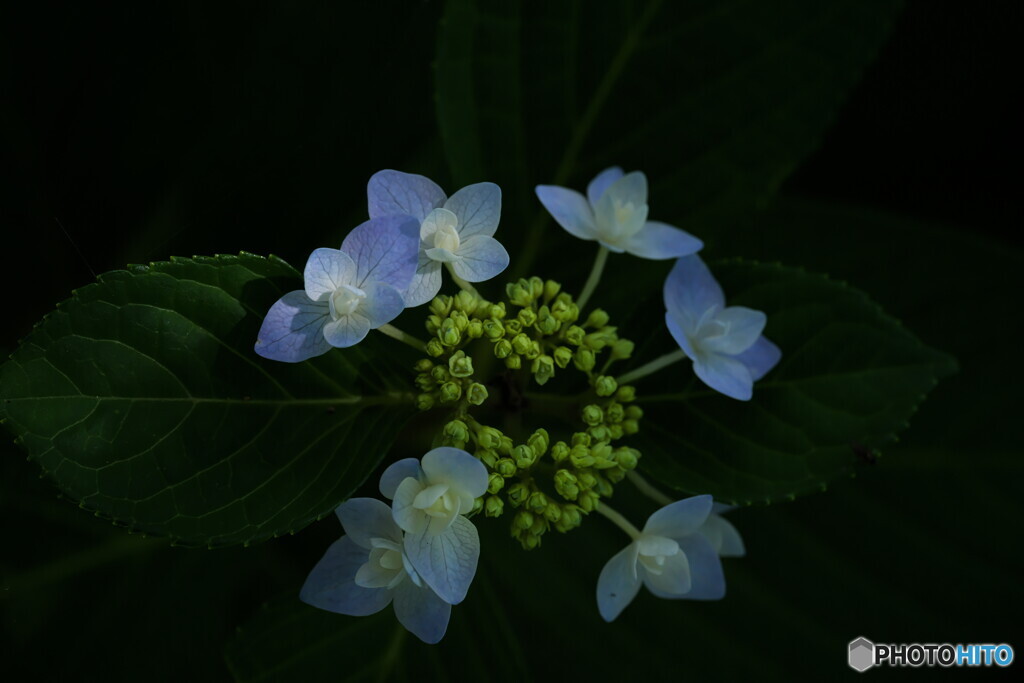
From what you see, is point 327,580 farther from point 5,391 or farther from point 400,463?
point 5,391

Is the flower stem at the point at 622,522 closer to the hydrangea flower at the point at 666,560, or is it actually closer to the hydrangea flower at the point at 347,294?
the hydrangea flower at the point at 666,560

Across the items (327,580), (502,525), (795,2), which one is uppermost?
(795,2)

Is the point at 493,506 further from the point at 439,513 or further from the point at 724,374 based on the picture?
the point at 724,374

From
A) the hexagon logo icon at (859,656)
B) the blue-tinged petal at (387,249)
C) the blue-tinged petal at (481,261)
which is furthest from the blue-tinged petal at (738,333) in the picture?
the hexagon logo icon at (859,656)

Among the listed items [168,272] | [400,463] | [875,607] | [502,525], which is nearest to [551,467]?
[400,463]

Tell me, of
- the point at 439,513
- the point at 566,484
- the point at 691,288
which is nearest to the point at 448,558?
the point at 439,513

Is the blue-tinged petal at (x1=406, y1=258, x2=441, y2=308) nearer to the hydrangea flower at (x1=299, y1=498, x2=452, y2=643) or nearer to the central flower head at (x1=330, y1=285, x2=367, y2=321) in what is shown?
the central flower head at (x1=330, y1=285, x2=367, y2=321)

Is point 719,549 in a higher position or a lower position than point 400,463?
lower
